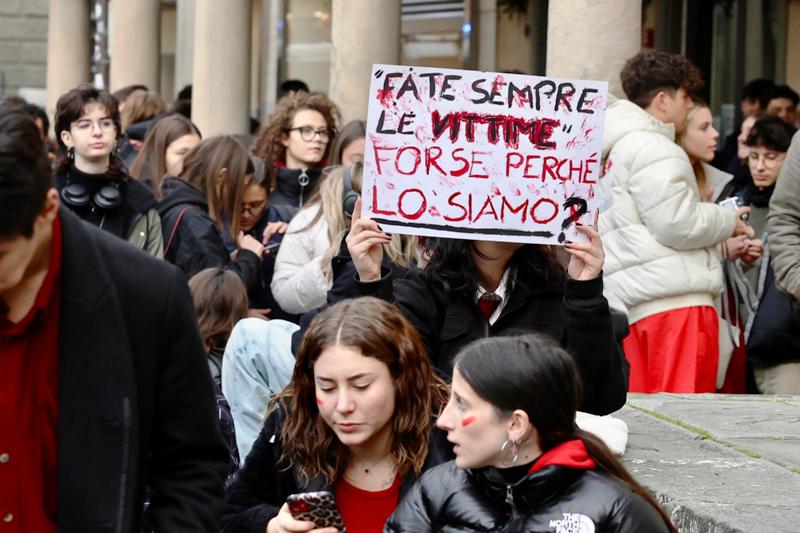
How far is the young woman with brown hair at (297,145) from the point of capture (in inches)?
364

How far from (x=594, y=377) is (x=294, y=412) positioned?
3.20 feet

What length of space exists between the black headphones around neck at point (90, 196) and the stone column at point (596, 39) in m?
2.81

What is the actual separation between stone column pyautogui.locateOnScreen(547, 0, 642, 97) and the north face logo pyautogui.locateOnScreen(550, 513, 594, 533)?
20.0ft

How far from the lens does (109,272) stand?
3.20 meters

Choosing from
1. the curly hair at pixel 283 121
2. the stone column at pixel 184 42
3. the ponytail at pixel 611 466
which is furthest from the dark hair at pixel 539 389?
the stone column at pixel 184 42

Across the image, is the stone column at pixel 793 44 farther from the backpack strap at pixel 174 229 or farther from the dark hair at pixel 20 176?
the dark hair at pixel 20 176

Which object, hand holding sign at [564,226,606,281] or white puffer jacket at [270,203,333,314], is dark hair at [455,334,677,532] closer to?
hand holding sign at [564,226,606,281]

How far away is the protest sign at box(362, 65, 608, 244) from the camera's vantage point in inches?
206

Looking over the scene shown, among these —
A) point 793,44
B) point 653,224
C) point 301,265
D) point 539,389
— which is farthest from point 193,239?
point 793,44

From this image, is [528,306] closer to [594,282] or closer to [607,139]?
[594,282]

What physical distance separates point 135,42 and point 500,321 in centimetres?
1456

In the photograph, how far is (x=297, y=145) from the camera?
30.3 ft

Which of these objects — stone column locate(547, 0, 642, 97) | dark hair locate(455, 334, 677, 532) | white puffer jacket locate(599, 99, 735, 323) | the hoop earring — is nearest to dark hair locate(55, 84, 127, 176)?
white puffer jacket locate(599, 99, 735, 323)

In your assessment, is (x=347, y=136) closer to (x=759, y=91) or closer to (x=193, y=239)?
(x=193, y=239)
